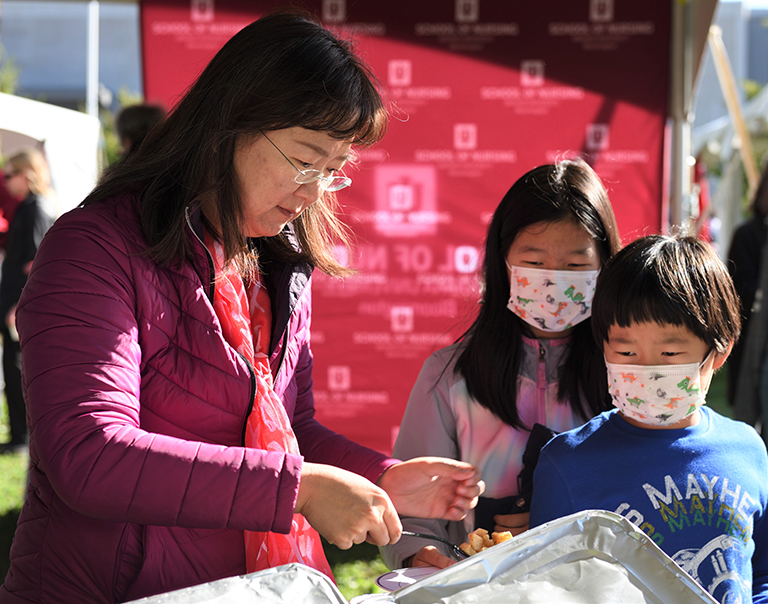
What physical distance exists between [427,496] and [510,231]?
0.87 metres

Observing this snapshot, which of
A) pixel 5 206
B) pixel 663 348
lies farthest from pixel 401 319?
pixel 5 206

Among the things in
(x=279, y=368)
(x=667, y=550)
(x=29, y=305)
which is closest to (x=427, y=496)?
(x=279, y=368)

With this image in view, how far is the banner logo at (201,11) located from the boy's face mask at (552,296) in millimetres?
3156

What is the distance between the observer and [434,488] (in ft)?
4.98

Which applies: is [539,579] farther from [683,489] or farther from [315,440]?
[315,440]

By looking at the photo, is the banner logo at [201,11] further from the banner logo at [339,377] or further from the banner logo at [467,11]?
the banner logo at [339,377]

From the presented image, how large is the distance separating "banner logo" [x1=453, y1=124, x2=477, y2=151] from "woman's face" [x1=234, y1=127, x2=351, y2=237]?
124 inches

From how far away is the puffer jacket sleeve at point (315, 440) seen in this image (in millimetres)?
1634

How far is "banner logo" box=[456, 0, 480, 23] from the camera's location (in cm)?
445

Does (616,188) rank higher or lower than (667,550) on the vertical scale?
higher

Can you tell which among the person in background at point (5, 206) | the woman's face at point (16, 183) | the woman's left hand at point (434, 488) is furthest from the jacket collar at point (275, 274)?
the person in background at point (5, 206)

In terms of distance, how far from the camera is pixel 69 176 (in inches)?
254

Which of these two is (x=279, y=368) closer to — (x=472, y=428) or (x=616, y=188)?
(x=472, y=428)

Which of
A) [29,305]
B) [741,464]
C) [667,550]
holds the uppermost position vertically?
[29,305]
